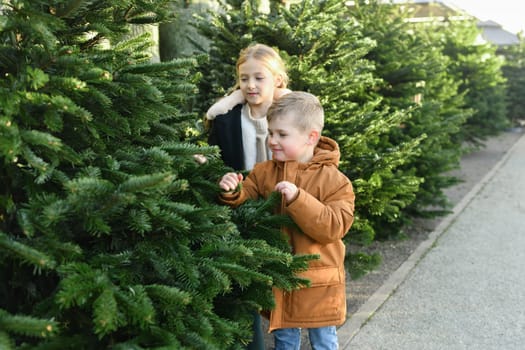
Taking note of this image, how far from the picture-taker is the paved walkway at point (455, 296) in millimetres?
4355

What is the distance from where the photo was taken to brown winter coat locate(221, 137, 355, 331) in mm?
3021

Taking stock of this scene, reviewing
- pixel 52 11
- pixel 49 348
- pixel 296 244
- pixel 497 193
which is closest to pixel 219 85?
pixel 296 244

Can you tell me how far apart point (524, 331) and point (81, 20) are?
Answer: 3.69 meters

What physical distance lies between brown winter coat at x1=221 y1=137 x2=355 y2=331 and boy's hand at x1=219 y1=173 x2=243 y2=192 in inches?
3.8

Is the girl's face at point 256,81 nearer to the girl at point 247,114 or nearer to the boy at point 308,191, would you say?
the girl at point 247,114

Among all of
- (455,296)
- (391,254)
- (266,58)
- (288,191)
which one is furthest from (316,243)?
(391,254)

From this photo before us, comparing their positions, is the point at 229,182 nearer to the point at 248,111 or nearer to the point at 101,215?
the point at 101,215

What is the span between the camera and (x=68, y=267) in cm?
191

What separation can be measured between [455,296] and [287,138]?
114 inches

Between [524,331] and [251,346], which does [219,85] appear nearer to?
[251,346]

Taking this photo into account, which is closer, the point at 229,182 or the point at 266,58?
the point at 229,182

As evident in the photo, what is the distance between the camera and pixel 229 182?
283cm

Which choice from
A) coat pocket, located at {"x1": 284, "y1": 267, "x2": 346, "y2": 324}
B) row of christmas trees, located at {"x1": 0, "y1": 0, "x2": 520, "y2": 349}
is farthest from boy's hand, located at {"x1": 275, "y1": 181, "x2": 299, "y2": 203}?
coat pocket, located at {"x1": 284, "y1": 267, "x2": 346, "y2": 324}

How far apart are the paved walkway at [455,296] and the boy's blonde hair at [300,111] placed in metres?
1.85
